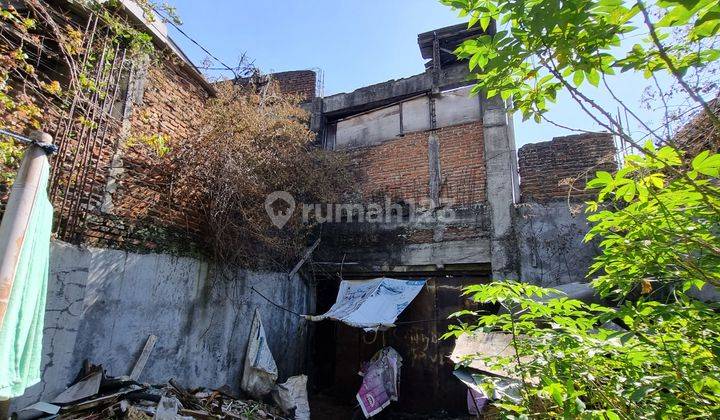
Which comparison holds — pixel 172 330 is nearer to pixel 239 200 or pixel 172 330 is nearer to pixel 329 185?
pixel 239 200

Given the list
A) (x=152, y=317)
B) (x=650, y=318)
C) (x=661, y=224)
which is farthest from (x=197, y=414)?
(x=661, y=224)

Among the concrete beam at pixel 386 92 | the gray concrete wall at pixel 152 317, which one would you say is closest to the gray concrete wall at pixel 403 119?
the concrete beam at pixel 386 92

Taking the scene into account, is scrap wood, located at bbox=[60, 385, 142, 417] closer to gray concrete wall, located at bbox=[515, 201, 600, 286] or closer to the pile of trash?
the pile of trash

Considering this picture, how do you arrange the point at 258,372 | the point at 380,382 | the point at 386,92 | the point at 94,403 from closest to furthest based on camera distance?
the point at 94,403 → the point at 258,372 → the point at 380,382 → the point at 386,92

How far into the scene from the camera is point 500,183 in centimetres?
746

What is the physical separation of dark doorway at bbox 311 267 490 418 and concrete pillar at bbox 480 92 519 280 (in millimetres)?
518

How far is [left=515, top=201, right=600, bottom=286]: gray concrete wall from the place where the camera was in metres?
6.50

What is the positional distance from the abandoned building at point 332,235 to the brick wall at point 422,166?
0.03m

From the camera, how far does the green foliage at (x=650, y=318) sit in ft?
5.01

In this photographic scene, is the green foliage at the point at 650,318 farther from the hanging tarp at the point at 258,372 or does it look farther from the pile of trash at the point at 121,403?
the hanging tarp at the point at 258,372

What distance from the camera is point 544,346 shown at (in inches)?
85.5

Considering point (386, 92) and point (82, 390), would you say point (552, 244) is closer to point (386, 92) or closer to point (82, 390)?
point (386, 92)

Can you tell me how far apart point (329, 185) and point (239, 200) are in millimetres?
2605

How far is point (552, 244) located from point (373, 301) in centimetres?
325
